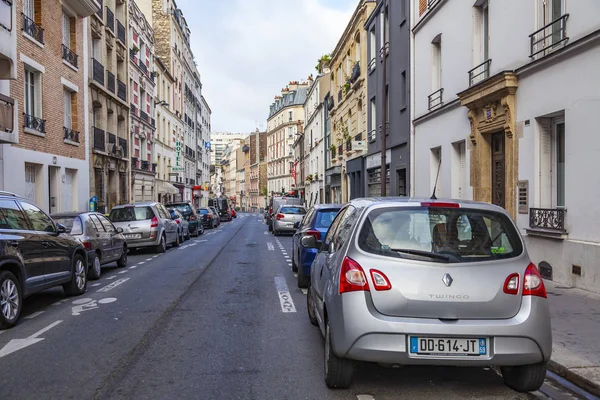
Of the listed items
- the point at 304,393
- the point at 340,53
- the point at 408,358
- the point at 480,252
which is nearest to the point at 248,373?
the point at 304,393

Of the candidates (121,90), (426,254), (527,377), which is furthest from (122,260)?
(121,90)

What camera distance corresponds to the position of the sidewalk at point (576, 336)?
477 cm

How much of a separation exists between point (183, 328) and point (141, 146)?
31.7m

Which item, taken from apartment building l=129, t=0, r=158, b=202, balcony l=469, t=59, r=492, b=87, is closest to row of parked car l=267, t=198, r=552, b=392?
balcony l=469, t=59, r=492, b=87

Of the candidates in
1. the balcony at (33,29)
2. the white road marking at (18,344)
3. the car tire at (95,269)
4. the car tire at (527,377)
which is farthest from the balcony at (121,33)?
the car tire at (527,377)

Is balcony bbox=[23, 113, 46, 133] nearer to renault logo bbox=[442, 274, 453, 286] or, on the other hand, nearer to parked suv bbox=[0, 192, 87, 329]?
parked suv bbox=[0, 192, 87, 329]

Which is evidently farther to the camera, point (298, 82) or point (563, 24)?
point (298, 82)

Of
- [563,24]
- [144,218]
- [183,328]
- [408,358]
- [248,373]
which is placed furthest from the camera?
[144,218]

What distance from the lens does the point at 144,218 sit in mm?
17094

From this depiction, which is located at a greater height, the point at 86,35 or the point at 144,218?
the point at 86,35

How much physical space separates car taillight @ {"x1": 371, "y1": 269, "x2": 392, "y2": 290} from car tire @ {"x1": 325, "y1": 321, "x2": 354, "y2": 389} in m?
0.68

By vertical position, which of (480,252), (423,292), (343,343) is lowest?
(343,343)

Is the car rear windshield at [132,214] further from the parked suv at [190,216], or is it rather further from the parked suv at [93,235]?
the parked suv at [190,216]

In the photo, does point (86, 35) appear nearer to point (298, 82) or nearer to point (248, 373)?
point (248, 373)
